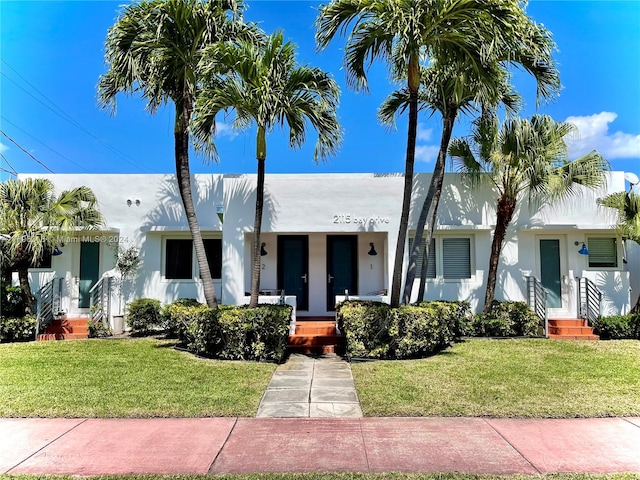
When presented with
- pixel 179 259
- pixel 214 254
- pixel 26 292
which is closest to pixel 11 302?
pixel 26 292

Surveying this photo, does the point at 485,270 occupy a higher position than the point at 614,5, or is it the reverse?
the point at 614,5

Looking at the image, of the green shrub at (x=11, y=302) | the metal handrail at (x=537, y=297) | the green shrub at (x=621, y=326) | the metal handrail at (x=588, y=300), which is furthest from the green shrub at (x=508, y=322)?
the green shrub at (x=11, y=302)

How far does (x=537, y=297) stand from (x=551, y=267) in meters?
1.26

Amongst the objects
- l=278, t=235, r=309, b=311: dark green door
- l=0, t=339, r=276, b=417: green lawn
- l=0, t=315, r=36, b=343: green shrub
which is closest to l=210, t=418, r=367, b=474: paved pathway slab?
A: l=0, t=339, r=276, b=417: green lawn

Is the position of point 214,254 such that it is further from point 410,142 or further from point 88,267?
point 410,142

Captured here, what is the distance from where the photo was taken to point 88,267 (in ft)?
42.7

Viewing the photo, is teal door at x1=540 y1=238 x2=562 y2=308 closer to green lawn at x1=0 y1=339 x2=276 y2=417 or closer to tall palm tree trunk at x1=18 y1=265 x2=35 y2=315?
green lawn at x1=0 y1=339 x2=276 y2=417

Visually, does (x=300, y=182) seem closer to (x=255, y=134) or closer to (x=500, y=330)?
(x=255, y=134)

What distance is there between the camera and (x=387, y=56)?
9.18 meters

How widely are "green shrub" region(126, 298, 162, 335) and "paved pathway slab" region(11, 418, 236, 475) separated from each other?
6756 millimetres

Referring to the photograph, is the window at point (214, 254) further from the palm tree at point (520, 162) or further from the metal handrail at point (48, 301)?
the palm tree at point (520, 162)

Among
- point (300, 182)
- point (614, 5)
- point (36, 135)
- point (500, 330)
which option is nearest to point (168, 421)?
point (300, 182)

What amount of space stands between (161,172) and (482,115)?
9573 millimetres

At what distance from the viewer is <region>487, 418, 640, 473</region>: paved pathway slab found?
421cm
